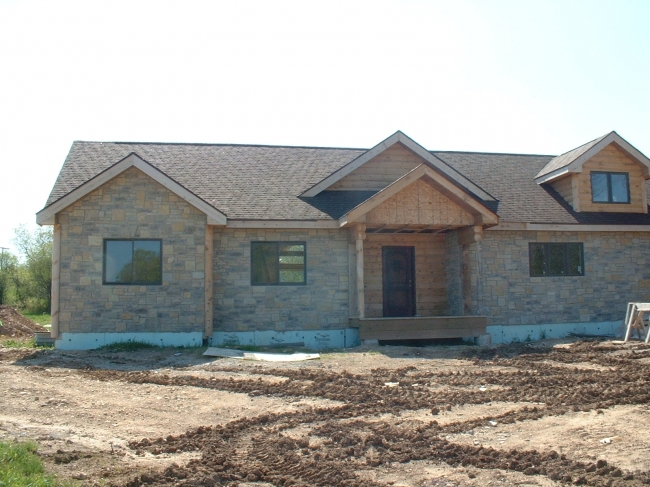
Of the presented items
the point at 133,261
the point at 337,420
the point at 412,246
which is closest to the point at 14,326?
the point at 133,261

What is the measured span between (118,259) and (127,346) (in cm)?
217

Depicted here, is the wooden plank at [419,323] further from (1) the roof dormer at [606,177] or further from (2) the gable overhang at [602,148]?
(2) the gable overhang at [602,148]

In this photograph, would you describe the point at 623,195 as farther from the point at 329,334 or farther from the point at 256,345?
the point at 256,345

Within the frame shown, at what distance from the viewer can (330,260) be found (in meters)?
16.0

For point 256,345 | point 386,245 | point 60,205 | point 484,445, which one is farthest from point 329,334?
point 484,445

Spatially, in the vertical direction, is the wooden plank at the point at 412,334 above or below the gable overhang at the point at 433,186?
below

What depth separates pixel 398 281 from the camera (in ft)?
58.2

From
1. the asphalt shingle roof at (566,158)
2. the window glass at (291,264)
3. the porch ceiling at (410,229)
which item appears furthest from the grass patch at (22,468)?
the asphalt shingle roof at (566,158)

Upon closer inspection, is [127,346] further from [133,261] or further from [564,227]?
[564,227]

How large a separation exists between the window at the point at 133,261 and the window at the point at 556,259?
10.3 m

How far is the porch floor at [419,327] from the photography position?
15016 millimetres

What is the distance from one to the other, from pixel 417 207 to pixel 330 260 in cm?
268

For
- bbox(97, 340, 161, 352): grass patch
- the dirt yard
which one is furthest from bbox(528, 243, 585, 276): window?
bbox(97, 340, 161, 352): grass patch

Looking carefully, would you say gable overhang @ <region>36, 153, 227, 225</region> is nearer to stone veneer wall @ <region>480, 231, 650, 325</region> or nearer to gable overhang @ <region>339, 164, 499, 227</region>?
gable overhang @ <region>339, 164, 499, 227</region>
